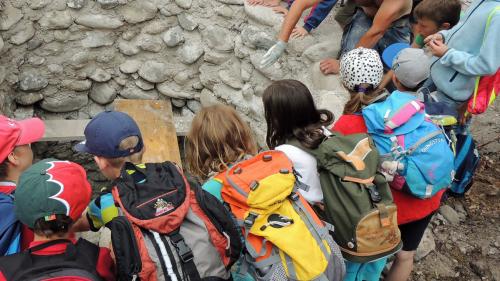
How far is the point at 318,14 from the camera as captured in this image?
9.80 feet

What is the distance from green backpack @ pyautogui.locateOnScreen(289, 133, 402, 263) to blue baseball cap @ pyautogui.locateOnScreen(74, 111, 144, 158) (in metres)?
0.76

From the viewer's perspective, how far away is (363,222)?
1.63 metres

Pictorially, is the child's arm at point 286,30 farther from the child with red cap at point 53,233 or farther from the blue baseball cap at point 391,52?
the child with red cap at point 53,233

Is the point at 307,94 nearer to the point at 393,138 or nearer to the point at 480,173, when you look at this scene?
the point at 393,138

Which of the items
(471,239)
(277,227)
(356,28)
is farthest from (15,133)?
(471,239)

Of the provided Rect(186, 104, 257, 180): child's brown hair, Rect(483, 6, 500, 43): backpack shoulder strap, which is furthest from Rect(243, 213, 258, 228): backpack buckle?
Rect(483, 6, 500, 43): backpack shoulder strap

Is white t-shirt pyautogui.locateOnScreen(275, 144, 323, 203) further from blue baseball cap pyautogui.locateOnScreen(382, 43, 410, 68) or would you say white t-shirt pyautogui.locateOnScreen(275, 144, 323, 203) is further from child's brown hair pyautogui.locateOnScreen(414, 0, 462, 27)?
child's brown hair pyautogui.locateOnScreen(414, 0, 462, 27)

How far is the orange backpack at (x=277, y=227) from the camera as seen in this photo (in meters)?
1.49

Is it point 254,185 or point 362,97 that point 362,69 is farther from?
point 254,185

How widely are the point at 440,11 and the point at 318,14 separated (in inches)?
33.5

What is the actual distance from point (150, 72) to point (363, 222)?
270cm

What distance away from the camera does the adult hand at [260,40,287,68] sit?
296 centimetres

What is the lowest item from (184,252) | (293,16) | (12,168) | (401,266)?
(401,266)

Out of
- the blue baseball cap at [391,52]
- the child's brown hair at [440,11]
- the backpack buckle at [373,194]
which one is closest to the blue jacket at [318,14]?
the blue baseball cap at [391,52]
